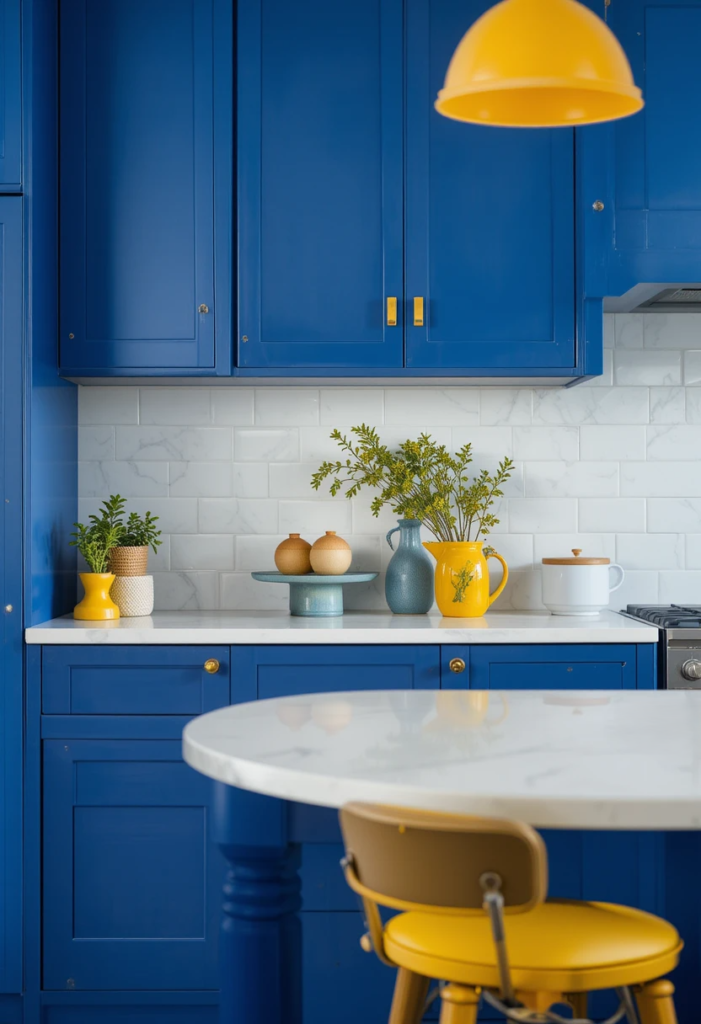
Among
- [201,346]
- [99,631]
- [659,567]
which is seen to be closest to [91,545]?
[99,631]

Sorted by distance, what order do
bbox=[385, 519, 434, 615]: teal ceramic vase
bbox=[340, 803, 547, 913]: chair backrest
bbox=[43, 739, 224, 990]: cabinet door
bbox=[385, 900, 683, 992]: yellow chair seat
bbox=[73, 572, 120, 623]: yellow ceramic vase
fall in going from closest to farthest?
bbox=[340, 803, 547, 913]: chair backrest < bbox=[385, 900, 683, 992]: yellow chair seat < bbox=[43, 739, 224, 990]: cabinet door < bbox=[73, 572, 120, 623]: yellow ceramic vase < bbox=[385, 519, 434, 615]: teal ceramic vase

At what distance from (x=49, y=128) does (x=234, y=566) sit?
143 cm

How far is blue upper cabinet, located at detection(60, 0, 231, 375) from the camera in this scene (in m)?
3.15

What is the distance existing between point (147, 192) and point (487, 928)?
2383mm

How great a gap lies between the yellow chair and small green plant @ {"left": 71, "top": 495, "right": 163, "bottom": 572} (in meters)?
1.90

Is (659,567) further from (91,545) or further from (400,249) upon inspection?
(91,545)

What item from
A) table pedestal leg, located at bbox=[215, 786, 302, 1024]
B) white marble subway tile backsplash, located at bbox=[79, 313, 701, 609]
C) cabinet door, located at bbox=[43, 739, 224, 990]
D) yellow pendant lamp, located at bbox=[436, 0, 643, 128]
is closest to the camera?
table pedestal leg, located at bbox=[215, 786, 302, 1024]

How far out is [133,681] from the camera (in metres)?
2.87

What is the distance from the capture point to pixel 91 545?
3166mm

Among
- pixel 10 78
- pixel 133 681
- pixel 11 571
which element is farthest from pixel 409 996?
pixel 10 78

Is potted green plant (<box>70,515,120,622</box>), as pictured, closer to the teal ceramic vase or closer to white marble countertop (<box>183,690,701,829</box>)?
the teal ceramic vase

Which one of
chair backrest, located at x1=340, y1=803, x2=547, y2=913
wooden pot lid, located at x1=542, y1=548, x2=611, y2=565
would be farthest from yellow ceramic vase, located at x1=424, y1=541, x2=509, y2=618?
chair backrest, located at x1=340, y1=803, x2=547, y2=913

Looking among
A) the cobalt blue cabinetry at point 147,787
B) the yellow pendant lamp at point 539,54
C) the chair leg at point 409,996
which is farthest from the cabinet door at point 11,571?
the chair leg at point 409,996

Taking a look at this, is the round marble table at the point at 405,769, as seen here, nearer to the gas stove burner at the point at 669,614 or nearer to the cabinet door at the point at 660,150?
the gas stove burner at the point at 669,614
